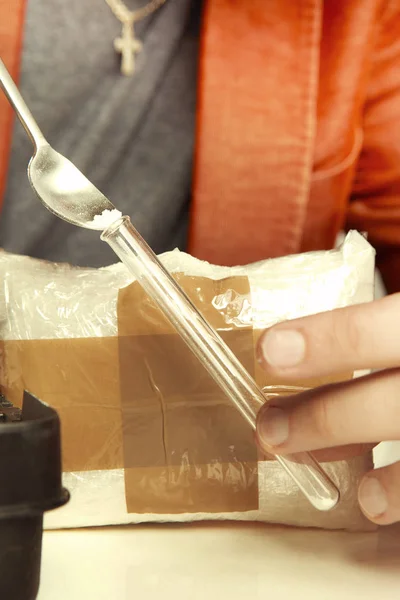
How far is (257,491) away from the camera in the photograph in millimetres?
372

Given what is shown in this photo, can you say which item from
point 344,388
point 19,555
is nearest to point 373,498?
point 344,388

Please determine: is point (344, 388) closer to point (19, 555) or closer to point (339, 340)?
point (339, 340)

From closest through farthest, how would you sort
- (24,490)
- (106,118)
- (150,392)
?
(24,490)
(150,392)
(106,118)

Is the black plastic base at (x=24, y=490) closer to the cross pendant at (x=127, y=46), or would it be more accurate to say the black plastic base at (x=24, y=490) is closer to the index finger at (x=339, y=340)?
the index finger at (x=339, y=340)

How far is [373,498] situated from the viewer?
31 centimetres

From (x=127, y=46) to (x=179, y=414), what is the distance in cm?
28

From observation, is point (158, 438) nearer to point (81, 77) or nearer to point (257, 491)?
point (257, 491)

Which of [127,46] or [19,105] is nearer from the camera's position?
[19,105]

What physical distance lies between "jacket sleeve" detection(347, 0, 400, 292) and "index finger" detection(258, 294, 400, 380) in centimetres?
24

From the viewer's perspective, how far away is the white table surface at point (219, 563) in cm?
31

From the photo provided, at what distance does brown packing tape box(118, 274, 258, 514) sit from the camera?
363 millimetres

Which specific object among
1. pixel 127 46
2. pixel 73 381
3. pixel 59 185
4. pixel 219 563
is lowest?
pixel 219 563

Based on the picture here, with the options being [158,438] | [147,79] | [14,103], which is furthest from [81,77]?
[158,438]

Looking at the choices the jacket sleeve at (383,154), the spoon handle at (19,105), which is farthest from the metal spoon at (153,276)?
the jacket sleeve at (383,154)
